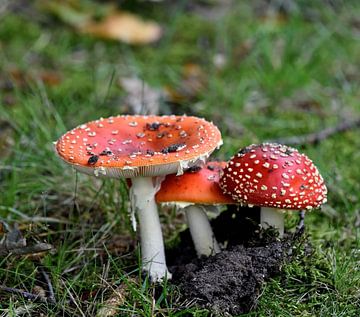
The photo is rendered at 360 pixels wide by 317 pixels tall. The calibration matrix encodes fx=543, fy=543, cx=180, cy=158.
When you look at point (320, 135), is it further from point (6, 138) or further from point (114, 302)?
point (114, 302)

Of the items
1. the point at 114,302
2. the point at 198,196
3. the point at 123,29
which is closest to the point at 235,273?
the point at 198,196

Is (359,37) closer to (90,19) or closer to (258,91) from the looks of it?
(258,91)

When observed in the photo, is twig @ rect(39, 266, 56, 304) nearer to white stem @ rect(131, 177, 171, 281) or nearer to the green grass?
the green grass

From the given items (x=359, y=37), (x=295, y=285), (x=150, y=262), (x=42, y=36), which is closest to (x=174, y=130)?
(x=150, y=262)

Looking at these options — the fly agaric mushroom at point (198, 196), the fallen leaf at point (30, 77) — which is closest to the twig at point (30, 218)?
the fly agaric mushroom at point (198, 196)

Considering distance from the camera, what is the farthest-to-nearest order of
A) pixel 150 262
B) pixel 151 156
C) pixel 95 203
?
pixel 95 203 < pixel 150 262 < pixel 151 156

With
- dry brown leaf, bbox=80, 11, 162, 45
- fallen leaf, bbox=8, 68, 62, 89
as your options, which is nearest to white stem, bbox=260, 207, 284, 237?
fallen leaf, bbox=8, 68, 62, 89

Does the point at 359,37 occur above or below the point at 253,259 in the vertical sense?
below
